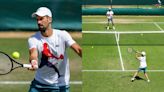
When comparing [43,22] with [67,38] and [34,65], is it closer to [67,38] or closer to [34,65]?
[67,38]

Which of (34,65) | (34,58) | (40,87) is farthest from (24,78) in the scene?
(34,65)

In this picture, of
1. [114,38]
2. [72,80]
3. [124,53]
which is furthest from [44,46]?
[114,38]

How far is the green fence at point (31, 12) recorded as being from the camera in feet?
32.6

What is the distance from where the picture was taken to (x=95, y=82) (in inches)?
417

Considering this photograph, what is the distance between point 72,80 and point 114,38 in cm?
937

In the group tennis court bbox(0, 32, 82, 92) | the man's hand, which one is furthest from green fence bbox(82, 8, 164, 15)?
the man's hand

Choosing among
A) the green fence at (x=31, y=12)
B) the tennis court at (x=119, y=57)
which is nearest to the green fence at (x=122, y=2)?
the tennis court at (x=119, y=57)

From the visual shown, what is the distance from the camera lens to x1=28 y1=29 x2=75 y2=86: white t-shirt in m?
5.92

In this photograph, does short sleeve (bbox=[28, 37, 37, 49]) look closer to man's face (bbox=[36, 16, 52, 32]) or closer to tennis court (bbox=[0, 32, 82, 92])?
man's face (bbox=[36, 16, 52, 32])

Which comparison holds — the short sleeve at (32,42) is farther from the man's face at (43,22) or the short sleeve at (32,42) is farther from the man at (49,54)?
the man's face at (43,22)

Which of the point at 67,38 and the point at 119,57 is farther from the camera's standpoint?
the point at 119,57

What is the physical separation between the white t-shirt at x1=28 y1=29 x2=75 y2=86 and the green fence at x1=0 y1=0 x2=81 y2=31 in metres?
3.50

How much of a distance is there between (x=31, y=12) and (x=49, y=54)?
5569 millimetres

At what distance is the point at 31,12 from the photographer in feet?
37.6
